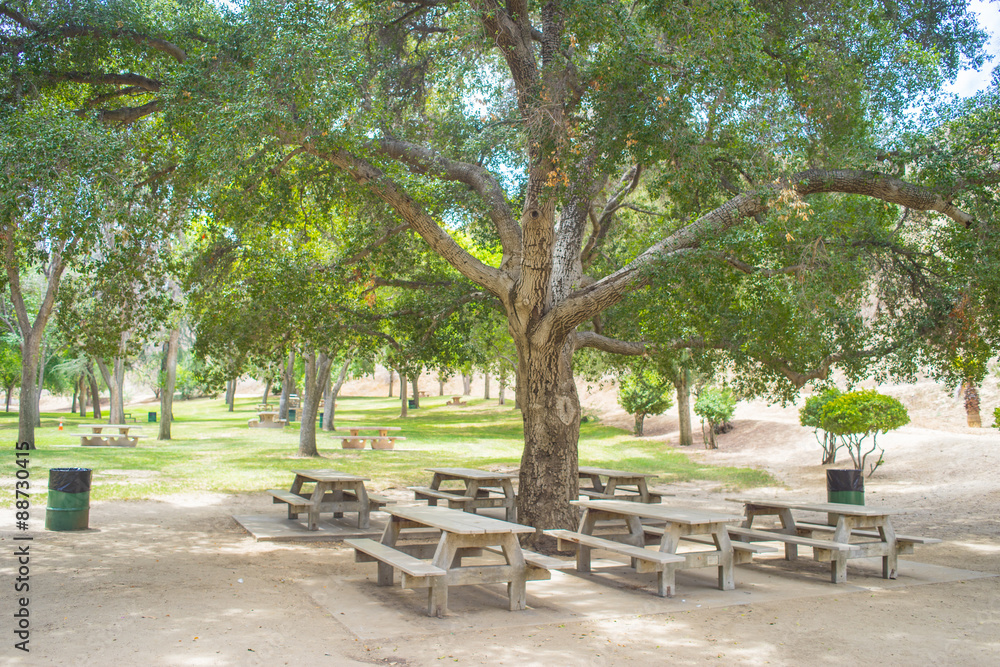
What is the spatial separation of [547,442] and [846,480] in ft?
16.6

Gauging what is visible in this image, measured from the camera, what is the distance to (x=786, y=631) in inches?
196

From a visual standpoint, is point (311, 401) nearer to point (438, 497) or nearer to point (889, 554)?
point (438, 497)

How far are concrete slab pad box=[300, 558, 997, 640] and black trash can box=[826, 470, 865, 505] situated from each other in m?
2.90

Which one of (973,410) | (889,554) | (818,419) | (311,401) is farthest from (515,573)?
(973,410)

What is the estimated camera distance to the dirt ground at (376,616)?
14.2ft

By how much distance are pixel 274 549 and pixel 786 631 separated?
506 cm

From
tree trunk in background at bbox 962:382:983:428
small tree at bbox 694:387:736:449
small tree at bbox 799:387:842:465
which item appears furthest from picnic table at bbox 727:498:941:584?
tree trunk in background at bbox 962:382:983:428

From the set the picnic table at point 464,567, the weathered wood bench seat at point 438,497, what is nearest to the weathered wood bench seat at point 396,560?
the picnic table at point 464,567

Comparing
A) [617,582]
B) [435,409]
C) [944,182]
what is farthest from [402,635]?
[435,409]

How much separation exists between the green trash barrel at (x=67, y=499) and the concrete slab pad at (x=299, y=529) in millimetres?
1774

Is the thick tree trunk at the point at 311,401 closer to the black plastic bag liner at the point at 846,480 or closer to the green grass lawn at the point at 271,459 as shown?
the green grass lawn at the point at 271,459

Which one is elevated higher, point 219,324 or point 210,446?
point 219,324

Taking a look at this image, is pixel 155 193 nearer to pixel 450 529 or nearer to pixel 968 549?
pixel 450 529

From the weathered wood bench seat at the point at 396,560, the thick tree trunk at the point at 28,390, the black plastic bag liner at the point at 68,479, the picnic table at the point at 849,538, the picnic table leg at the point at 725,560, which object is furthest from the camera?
the thick tree trunk at the point at 28,390
